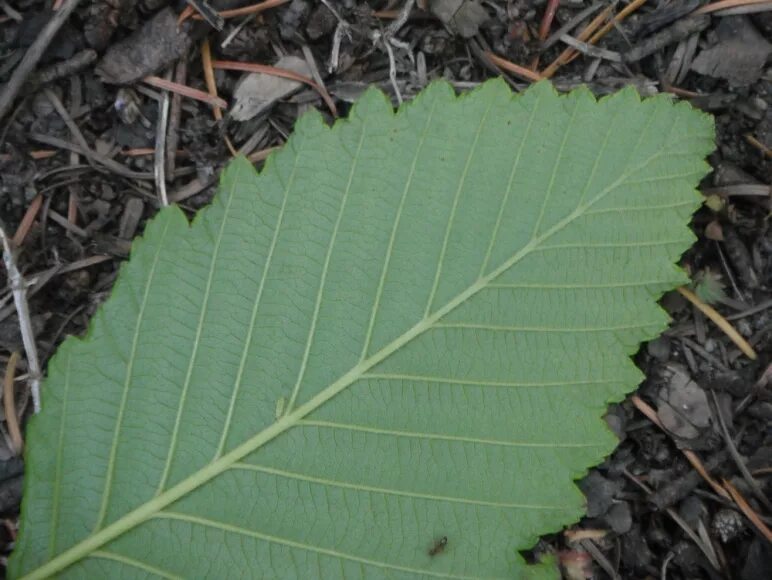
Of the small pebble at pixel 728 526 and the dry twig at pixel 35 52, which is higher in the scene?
the dry twig at pixel 35 52

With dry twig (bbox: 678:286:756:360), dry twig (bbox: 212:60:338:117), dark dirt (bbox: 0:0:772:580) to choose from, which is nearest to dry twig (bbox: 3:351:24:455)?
dark dirt (bbox: 0:0:772:580)

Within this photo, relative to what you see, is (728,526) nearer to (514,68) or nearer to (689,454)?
(689,454)

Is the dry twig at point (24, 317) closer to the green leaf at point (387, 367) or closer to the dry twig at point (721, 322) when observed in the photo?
the green leaf at point (387, 367)

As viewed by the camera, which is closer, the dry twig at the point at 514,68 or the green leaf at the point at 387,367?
the green leaf at the point at 387,367

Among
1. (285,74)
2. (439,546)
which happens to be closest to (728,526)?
(439,546)

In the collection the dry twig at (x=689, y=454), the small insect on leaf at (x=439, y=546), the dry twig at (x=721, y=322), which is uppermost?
the dry twig at (x=721, y=322)

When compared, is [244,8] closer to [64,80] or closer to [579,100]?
[64,80]

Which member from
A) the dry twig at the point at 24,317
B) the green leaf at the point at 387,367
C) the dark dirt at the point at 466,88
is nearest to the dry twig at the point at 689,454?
the dark dirt at the point at 466,88
